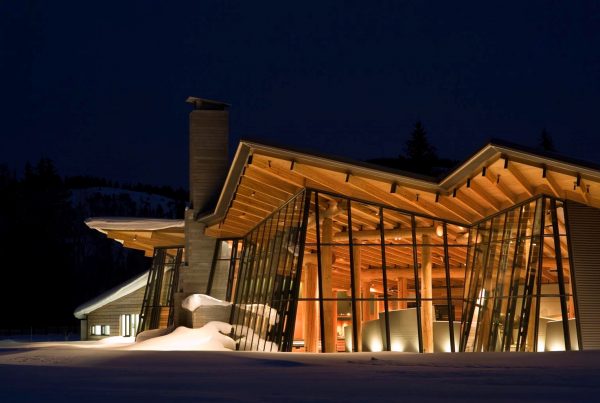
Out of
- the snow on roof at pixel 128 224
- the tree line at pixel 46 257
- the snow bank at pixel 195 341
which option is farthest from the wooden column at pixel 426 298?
the tree line at pixel 46 257

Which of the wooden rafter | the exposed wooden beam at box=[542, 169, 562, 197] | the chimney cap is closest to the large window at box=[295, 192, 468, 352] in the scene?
the wooden rafter

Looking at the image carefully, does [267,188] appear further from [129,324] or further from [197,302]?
[129,324]

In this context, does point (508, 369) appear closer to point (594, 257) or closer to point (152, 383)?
point (152, 383)

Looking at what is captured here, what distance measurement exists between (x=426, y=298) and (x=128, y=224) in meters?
14.2

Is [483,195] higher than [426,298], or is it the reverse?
[483,195]

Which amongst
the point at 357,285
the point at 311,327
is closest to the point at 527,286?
the point at 357,285

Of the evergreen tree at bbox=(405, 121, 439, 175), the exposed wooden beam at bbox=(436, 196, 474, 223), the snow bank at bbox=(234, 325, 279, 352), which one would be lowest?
the snow bank at bbox=(234, 325, 279, 352)

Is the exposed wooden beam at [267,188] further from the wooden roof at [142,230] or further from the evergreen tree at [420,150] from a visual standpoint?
the evergreen tree at [420,150]

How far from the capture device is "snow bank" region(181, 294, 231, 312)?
28.4 metres

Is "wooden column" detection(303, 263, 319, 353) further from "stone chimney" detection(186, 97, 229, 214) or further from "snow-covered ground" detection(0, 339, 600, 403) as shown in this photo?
"snow-covered ground" detection(0, 339, 600, 403)

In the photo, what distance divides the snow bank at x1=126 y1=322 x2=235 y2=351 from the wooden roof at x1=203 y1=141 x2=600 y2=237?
12.8 feet

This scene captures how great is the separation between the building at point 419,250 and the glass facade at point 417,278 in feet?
0.12

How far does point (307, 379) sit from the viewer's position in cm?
1121

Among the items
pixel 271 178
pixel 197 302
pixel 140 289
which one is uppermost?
pixel 271 178
